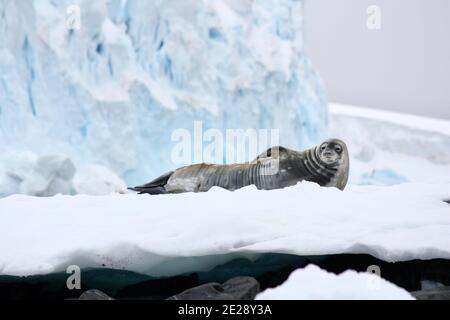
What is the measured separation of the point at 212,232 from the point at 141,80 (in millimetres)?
3942

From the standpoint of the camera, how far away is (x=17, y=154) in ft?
13.1

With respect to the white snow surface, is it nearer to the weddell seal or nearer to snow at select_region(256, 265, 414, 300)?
snow at select_region(256, 265, 414, 300)

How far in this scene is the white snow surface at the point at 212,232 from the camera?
1.54m

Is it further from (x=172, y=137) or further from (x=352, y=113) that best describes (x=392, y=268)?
(x=352, y=113)

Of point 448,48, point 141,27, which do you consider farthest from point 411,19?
point 141,27

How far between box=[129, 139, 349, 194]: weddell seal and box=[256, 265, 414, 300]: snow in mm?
1185

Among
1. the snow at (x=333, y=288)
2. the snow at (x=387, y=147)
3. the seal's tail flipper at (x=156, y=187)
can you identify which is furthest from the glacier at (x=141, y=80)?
the snow at (x=333, y=288)

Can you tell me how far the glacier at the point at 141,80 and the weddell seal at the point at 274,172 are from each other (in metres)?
1.65

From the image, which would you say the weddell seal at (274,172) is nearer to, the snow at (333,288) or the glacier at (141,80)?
the snow at (333,288)

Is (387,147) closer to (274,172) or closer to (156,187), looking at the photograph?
(274,172)

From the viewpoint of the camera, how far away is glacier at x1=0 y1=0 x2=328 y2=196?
14.7 ft

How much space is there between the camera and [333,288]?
1354 millimetres

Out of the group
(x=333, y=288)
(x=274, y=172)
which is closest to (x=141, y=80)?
(x=274, y=172)
